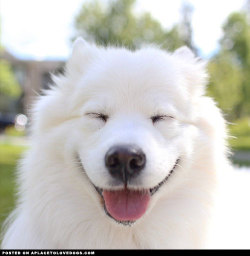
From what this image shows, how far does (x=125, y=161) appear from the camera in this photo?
8.70 ft

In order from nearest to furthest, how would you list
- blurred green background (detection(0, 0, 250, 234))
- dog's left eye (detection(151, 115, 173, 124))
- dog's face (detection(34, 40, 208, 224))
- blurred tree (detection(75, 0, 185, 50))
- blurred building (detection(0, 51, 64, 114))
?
dog's face (detection(34, 40, 208, 224)) < dog's left eye (detection(151, 115, 173, 124)) < blurred green background (detection(0, 0, 250, 234)) < blurred tree (detection(75, 0, 185, 50)) < blurred building (detection(0, 51, 64, 114))

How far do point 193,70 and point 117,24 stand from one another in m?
35.9

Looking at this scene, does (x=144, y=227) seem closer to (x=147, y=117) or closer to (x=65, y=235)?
(x=65, y=235)

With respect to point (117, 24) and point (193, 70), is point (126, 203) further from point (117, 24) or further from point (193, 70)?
point (117, 24)

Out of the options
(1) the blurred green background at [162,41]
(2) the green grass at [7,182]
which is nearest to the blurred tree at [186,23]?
(1) the blurred green background at [162,41]

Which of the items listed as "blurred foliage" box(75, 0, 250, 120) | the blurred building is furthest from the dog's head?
the blurred building

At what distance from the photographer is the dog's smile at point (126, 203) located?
2.91 m

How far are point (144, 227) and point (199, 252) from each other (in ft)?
1.82

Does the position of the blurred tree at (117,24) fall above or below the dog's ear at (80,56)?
above

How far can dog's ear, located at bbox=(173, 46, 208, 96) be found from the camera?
3575mm

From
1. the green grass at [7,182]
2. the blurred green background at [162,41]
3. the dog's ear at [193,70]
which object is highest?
the blurred green background at [162,41]

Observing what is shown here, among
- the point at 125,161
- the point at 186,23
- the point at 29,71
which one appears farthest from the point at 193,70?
the point at 29,71

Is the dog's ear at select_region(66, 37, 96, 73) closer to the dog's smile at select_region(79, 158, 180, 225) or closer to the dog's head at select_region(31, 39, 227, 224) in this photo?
the dog's head at select_region(31, 39, 227, 224)

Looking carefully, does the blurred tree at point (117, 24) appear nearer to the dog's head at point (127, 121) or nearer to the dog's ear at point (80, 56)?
the dog's ear at point (80, 56)
